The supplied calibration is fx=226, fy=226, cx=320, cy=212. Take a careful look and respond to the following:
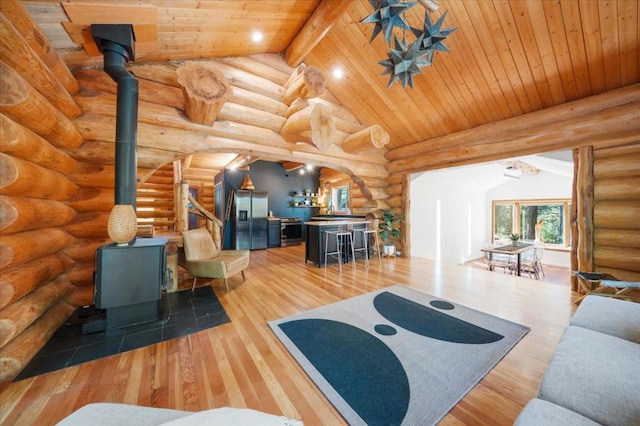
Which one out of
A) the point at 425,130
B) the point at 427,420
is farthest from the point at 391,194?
the point at 427,420

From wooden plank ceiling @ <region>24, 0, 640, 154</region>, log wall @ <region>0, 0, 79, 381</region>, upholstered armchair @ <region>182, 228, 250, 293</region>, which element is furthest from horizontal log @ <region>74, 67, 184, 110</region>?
upholstered armchair @ <region>182, 228, 250, 293</region>

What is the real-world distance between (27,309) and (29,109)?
64.2 inches

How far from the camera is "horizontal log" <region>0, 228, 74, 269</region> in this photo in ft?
5.32

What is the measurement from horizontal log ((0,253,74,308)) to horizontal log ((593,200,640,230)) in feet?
21.8

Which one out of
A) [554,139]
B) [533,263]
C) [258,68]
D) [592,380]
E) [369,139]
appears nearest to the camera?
[592,380]

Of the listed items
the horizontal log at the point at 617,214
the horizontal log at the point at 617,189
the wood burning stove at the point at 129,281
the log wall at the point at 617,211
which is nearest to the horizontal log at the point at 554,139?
the log wall at the point at 617,211

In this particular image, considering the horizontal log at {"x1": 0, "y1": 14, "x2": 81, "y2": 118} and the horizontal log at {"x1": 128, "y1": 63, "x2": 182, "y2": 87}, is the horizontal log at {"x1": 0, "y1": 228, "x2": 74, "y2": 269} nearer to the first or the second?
the horizontal log at {"x1": 0, "y1": 14, "x2": 81, "y2": 118}

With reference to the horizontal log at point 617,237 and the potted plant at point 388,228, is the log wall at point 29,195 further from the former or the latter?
the horizontal log at point 617,237

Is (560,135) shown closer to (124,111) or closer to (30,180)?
(124,111)

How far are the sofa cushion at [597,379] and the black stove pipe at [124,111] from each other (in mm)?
3676

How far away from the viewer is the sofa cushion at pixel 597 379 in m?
0.95

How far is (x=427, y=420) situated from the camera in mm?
1423

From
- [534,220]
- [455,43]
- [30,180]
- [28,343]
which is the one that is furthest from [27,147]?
[534,220]

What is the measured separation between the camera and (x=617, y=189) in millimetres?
3199
